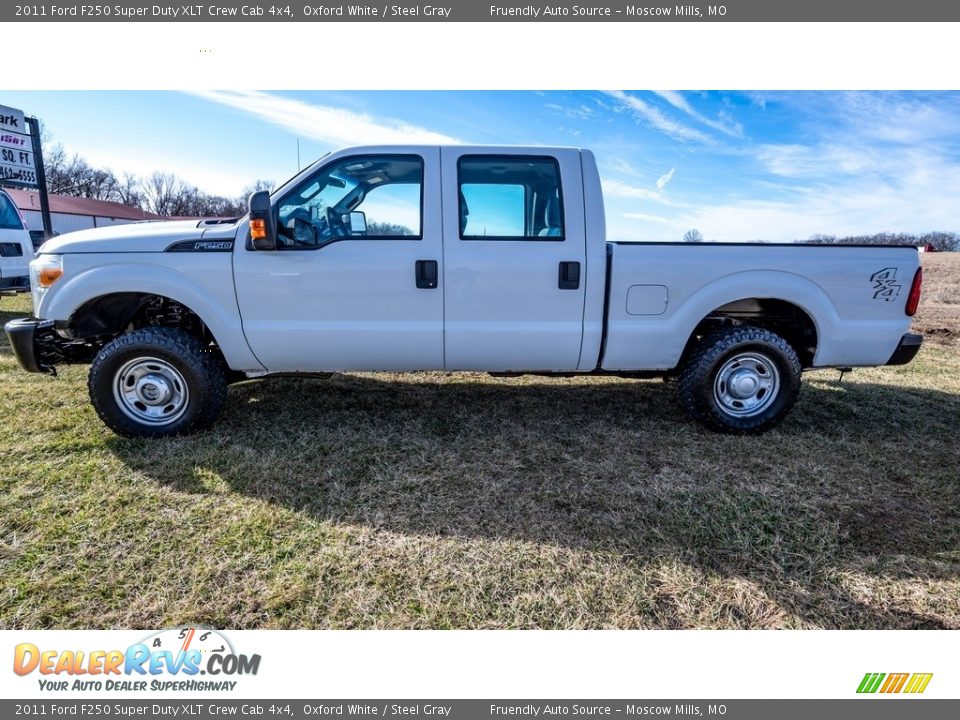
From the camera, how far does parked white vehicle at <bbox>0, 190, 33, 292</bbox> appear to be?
26.2ft

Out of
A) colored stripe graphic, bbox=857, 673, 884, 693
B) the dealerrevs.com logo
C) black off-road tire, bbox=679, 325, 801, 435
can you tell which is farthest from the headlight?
colored stripe graphic, bbox=857, 673, 884, 693

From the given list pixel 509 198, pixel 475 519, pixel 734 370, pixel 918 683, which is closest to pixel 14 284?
pixel 509 198

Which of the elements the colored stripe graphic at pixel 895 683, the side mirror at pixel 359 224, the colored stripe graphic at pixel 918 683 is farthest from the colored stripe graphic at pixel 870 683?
the side mirror at pixel 359 224

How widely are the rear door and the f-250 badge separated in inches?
84.8

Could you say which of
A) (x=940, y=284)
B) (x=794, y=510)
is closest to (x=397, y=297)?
(x=794, y=510)

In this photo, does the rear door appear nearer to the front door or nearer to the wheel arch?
the front door

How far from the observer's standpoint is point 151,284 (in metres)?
3.43

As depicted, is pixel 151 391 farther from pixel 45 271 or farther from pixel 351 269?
pixel 351 269

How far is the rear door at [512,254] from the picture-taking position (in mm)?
3514

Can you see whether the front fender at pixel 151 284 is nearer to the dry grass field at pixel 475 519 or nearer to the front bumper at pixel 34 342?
the front bumper at pixel 34 342

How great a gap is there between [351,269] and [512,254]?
111 cm

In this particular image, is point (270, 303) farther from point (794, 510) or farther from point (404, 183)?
point (794, 510)

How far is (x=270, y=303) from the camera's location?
3.51m

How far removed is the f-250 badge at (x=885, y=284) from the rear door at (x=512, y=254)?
2.15 m
